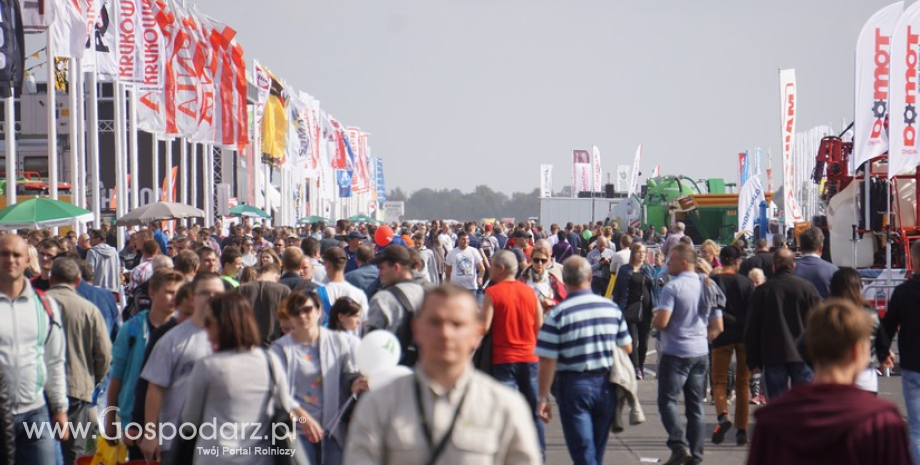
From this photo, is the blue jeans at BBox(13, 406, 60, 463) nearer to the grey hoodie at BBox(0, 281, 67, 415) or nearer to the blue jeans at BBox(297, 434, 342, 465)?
the grey hoodie at BBox(0, 281, 67, 415)

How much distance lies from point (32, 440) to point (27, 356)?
466mm

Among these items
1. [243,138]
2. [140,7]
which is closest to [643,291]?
[140,7]

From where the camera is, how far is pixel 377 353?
20.1ft

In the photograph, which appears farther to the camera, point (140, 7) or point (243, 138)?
point (243, 138)

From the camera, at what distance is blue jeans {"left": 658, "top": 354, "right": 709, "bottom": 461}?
9273 millimetres

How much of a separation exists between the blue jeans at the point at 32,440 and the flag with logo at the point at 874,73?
1214 centimetres

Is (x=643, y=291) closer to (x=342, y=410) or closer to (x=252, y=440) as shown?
(x=342, y=410)

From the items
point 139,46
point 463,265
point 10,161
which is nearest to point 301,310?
point 463,265

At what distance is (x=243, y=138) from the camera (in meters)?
34.2

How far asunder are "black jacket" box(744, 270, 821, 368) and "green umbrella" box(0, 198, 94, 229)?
12327 mm

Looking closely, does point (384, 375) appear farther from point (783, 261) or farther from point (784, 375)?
point (783, 261)

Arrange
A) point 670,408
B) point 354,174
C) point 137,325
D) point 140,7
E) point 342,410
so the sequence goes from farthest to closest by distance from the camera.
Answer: point 354,174, point 140,7, point 670,408, point 137,325, point 342,410

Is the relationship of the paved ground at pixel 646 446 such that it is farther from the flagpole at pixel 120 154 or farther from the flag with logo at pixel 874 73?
the flagpole at pixel 120 154

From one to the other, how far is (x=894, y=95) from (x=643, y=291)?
456 centimetres
